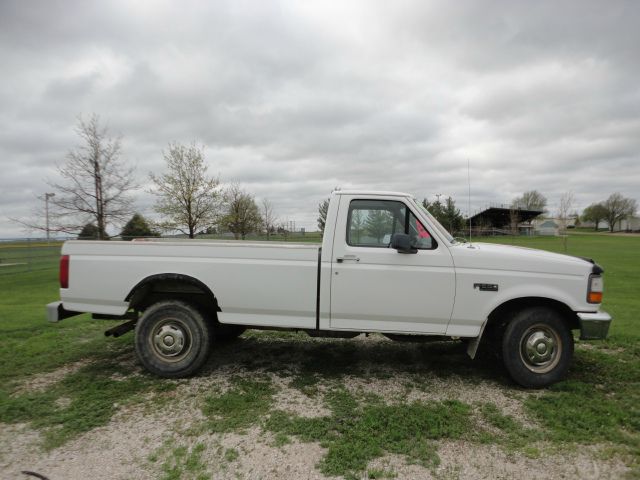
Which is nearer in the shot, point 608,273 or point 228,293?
point 228,293

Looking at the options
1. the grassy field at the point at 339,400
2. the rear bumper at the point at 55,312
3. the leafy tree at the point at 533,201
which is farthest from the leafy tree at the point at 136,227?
the leafy tree at the point at 533,201

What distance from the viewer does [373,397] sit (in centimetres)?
400

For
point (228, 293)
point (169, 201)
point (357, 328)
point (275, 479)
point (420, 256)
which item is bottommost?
point (275, 479)

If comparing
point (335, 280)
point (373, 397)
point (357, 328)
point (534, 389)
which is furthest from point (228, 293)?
point (534, 389)

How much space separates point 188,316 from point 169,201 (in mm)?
15513

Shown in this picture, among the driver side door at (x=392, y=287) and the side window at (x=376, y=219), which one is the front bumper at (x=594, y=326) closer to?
the driver side door at (x=392, y=287)

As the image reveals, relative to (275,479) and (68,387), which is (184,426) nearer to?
(275,479)

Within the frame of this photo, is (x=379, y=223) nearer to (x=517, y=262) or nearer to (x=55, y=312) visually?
(x=517, y=262)

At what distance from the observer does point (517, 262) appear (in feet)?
13.6

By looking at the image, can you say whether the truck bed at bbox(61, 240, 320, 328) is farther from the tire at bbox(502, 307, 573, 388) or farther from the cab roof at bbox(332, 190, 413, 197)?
the tire at bbox(502, 307, 573, 388)

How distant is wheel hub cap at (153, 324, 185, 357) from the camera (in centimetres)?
445

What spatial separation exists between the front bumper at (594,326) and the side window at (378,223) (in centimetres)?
182

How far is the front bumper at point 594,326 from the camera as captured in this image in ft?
13.1

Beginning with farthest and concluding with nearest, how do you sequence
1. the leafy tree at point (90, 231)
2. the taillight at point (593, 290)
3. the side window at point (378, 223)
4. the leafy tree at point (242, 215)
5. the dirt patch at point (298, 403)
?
the leafy tree at point (242, 215)
the leafy tree at point (90, 231)
the side window at point (378, 223)
the taillight at point (593, 290)
the dirt patch at point (298, 403)
